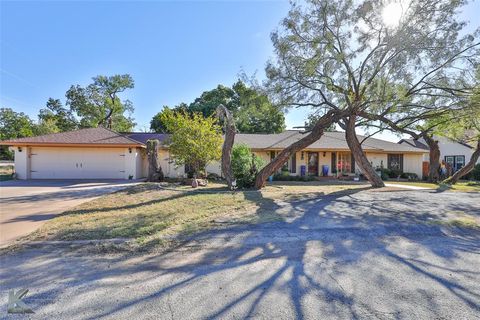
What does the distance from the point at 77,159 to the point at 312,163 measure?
16615 mm

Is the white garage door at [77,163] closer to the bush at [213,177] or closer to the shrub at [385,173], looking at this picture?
the bush at [213,177]

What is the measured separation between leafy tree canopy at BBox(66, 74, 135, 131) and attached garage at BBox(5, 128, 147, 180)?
2072 cm

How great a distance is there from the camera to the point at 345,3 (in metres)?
12.3

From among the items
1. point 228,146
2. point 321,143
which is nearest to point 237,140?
point 321,143

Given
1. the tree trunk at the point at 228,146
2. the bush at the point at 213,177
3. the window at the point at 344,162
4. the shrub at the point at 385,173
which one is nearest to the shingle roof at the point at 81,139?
the bush at the point at 213,177

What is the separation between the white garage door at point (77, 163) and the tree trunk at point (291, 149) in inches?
401

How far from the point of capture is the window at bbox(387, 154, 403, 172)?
22297 mm

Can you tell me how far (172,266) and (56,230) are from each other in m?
3.26

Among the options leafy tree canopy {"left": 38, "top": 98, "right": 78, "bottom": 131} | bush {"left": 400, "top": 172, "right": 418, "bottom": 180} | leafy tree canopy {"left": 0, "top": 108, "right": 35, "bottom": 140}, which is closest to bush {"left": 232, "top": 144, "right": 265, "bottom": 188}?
bush {"left": 400, "top": 172, "right": 418, "bottom": 180}

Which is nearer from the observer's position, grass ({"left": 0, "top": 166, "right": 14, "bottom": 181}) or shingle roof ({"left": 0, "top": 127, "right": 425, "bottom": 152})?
shingle roof ({"left": 0, "top": 127, "right": 425, "bottom": 152})

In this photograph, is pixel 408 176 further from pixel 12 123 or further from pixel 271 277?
pixel 12 123

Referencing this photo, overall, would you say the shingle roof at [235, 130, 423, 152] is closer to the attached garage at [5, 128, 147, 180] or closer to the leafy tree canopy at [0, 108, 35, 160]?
the attached garage at [5, 128, 147, 180]

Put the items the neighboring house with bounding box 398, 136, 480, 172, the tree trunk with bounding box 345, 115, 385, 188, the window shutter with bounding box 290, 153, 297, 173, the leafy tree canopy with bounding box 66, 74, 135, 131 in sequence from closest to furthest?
the tree trunk with bounding box 345, 115, 385, 188
the window shutter with bounding box 290, 153, 297, 173
the neighboring house with bounding box 398, 136, 480, 172
the leafy tree canopy with bounding box 66, 74, 135, 131

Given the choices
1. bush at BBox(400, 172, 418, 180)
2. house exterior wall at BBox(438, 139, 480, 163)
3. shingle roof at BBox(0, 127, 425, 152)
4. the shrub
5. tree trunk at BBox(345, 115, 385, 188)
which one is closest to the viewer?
tree trunk at BBox(345, 115, 385, 188)
